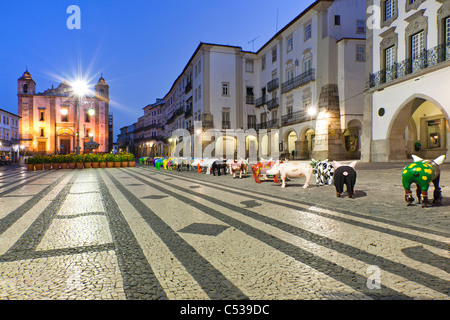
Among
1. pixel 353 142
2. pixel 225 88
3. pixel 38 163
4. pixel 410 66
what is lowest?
pixel 38 163

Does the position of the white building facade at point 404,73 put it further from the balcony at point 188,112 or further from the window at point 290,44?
the balcony at point 188,112

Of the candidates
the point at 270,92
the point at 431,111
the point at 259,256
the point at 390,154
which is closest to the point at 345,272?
the point at 259,256

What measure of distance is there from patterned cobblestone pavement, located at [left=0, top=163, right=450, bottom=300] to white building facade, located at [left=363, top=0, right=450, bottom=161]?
12313 millimetres

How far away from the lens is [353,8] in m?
24.5

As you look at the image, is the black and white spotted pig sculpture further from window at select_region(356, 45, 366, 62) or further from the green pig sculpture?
window at select_region(356, 45, 366, 62)

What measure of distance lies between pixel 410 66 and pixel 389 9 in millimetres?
4994

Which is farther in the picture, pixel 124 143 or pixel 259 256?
pixel 124 143

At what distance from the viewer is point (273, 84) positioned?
3191 centimetres

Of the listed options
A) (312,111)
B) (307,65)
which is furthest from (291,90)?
(312,111)

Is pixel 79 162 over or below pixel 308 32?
below

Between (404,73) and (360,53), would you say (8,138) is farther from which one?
(404,73)

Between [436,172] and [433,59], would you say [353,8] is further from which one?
[436,172]

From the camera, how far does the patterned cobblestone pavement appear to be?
81.7 inches

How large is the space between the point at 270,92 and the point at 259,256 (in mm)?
32124
